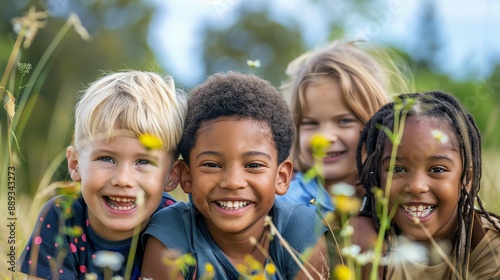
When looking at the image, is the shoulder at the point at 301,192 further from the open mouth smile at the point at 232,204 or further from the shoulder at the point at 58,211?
the shoulder at the point at 58,211

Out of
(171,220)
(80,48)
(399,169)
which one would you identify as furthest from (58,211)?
(80,48)

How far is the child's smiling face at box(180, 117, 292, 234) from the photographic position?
11.2ft

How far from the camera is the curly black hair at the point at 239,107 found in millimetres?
3490

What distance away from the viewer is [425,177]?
11.2ft

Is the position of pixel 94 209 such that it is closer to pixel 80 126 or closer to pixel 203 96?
pixel 80 126

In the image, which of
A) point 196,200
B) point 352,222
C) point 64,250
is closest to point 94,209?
point 64,250

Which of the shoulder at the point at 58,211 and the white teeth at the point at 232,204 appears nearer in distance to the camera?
the white teeth at the point at 232,204

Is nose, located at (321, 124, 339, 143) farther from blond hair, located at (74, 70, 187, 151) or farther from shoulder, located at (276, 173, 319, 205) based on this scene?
blond hair, located at (74, 70, 187, 151)

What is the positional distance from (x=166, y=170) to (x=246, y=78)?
59 cm

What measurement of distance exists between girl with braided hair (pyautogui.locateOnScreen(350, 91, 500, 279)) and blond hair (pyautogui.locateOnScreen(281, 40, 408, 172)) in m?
1.01

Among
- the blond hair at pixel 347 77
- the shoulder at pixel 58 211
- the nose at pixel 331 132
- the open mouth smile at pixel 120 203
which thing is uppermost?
the blond hair at pixel 347 77

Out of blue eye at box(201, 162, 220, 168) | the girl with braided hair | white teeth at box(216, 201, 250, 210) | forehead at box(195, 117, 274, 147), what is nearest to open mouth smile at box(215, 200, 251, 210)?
white teeth at box(216, 201, 250, 210)

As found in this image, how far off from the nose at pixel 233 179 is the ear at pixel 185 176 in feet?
0.75

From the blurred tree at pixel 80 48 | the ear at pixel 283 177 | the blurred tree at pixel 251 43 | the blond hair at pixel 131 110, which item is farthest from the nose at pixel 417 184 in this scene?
the blurred tree at pixel 251 43
